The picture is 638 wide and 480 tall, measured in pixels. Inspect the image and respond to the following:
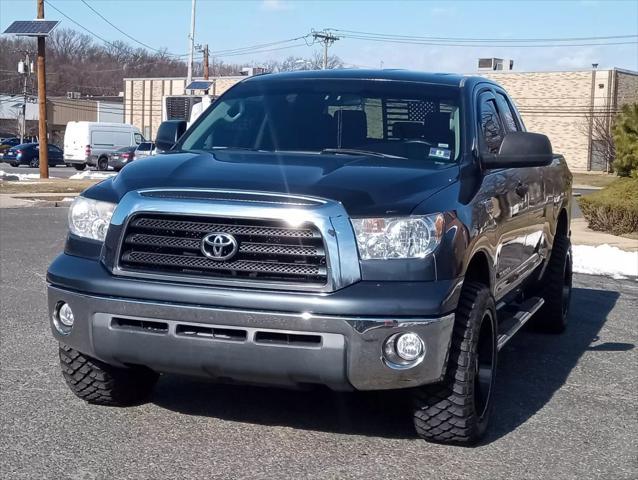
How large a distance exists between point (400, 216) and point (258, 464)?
1324mm

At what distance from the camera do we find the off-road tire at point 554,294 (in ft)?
25.9

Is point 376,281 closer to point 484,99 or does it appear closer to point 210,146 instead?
point 210,146

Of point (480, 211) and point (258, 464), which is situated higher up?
point (480, 211)

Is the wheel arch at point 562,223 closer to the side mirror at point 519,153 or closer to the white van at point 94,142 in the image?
the side mirror at point 519,153

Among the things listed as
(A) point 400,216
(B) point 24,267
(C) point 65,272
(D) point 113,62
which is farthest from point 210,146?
(D) point 113,62

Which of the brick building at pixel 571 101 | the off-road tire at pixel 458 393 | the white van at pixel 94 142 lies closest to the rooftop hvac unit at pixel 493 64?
the brick building at pixel 571 101

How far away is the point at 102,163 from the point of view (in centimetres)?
4800

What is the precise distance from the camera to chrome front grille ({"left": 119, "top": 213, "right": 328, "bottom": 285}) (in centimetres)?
434

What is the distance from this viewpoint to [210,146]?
588 cm

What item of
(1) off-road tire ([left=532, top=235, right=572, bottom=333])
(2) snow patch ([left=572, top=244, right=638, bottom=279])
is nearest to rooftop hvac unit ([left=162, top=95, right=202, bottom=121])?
(2) snow patch ([left=572, top=244, right=638, bottom=279])

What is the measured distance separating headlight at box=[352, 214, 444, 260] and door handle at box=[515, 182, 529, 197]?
72.2 inches

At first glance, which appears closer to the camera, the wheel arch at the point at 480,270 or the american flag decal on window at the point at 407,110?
the wheel arch at the point at 480,270

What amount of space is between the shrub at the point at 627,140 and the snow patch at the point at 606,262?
7.50m

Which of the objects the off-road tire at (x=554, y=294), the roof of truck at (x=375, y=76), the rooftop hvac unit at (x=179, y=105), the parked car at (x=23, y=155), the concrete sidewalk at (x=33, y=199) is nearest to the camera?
the roof of truck at (x=375, y=76)
